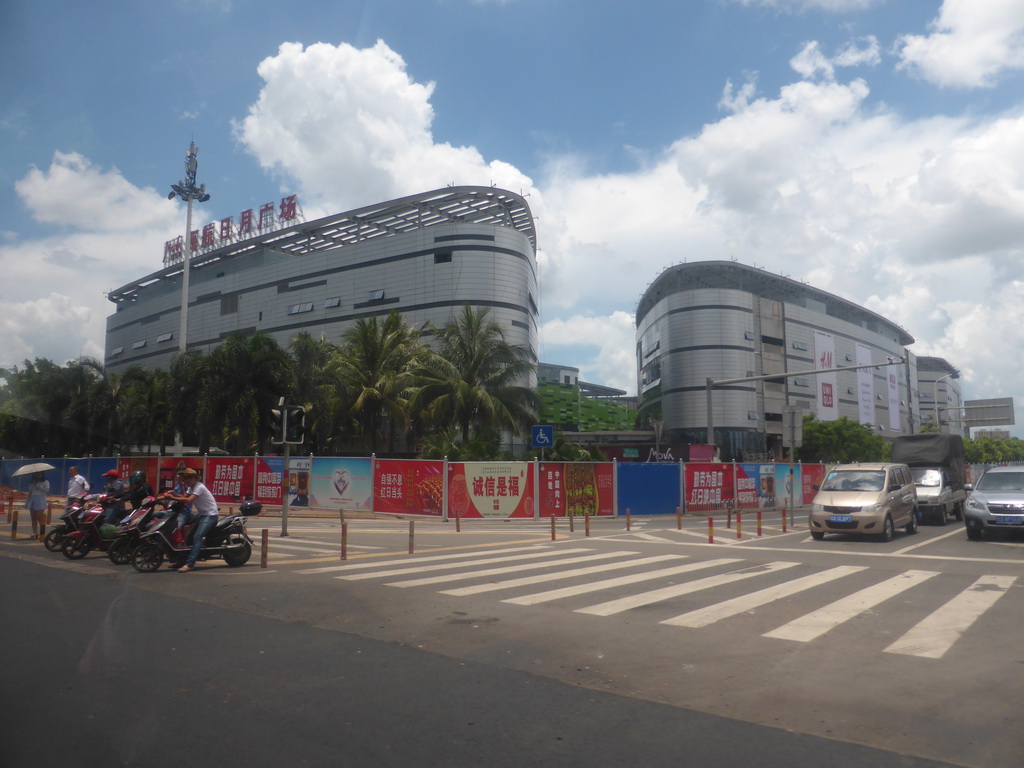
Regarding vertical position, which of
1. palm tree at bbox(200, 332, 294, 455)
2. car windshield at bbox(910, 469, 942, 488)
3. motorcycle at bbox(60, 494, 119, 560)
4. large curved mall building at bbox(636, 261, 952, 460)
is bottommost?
motorcycle at bbox(60, 494, 119, 560)

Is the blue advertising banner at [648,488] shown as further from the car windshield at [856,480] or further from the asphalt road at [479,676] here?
the asphalt road at [479,676]

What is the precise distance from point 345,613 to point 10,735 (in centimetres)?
390

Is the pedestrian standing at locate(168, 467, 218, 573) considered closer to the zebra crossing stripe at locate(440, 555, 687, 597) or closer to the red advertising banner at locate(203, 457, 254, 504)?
the zebra crossing stripe at locate(440, 555, 687, 597)

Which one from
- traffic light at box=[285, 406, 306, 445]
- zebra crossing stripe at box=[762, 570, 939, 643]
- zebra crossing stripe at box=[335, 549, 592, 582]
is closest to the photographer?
zebra crossing stripe at box=[762, 570, 939, 643]

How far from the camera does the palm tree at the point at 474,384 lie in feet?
101

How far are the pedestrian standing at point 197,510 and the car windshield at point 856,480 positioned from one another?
548 inches

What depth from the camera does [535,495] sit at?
76.0 ft

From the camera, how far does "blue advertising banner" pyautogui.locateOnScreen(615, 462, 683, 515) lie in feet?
82.0

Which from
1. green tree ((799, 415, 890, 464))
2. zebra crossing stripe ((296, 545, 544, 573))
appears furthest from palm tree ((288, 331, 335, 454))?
green tree ((799, 415, 890, 464))

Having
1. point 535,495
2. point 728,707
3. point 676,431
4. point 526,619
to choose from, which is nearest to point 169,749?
point 728,707

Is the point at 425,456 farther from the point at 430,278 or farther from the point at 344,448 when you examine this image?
the point at 430,278

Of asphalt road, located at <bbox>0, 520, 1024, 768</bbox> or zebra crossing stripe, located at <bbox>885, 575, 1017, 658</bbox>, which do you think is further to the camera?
zebra crossing stripe, located at <bbox>885, 575, 1017, 658</bbox>

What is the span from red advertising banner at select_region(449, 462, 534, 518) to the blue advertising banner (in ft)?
11.9

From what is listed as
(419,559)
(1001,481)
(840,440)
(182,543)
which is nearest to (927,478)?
(1001,481)
